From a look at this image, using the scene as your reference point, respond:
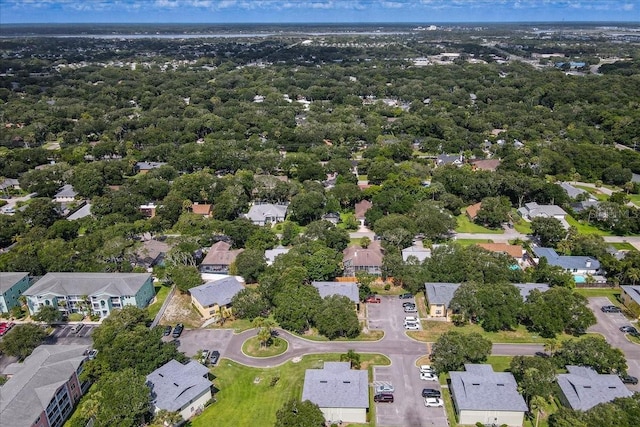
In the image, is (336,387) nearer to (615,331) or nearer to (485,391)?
(485,391)

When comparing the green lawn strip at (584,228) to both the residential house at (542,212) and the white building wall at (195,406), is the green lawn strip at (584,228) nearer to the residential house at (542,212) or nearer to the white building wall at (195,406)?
the residential house at (542,212)

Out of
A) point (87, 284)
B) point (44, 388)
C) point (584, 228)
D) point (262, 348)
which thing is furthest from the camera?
point (584, 228)

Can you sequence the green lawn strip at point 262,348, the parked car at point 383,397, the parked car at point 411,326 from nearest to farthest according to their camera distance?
the parked car at point 383,397, the green lawn strip at point 262,348, the parked car at point 411,326

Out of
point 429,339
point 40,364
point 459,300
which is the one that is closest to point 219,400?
point 40,364

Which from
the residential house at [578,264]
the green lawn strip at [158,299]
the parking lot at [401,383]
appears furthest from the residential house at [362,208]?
the green lawn strip at [158,299]

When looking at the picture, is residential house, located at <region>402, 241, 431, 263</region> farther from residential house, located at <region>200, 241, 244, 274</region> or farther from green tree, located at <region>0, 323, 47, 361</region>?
green tree, located at <region>0, 323, 47, 361</region>

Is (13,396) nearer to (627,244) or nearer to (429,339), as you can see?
(429,339)

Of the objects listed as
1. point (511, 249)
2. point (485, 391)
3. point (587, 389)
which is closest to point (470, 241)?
point (511, 249)
